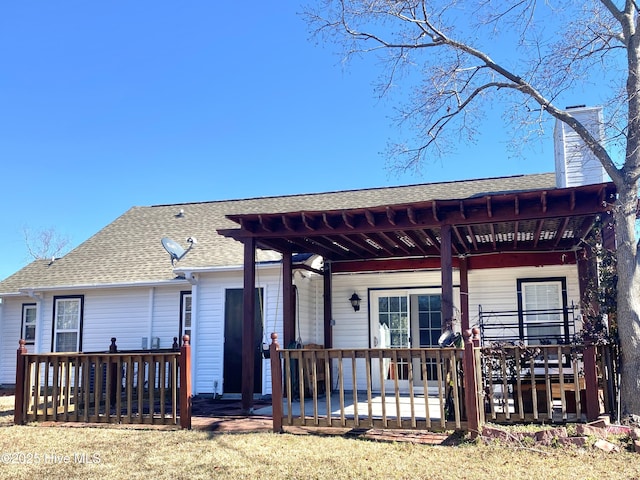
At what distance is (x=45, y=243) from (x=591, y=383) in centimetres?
3382

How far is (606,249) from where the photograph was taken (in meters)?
7.00

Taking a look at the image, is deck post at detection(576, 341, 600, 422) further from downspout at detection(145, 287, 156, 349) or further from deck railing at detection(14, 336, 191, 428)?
downspout at detection(145, 287, 156, 349)

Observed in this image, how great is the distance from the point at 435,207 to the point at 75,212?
120 ft

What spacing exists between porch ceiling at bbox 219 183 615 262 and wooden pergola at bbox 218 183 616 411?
1 centimetres

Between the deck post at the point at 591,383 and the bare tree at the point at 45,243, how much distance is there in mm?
32618

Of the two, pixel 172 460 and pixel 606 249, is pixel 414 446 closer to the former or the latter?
pixel 172 460

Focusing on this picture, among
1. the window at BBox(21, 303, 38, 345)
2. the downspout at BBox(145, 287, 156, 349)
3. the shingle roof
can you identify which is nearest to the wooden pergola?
the shingle roof

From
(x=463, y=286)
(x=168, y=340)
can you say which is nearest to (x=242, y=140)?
(x=168, y=340)

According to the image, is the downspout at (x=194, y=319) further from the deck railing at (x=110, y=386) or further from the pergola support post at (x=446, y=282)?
the pergola support post at (x=446, y=282)

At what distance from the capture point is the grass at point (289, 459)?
15.3 ft

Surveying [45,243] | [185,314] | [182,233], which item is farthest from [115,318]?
[45,243]

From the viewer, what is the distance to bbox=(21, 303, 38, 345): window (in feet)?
44.0

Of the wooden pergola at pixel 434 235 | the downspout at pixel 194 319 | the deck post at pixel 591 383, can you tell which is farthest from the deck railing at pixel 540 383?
the downspout at pixel 194 319

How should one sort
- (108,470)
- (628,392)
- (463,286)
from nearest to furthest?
(108,470)
(628,392)
(463,286)
